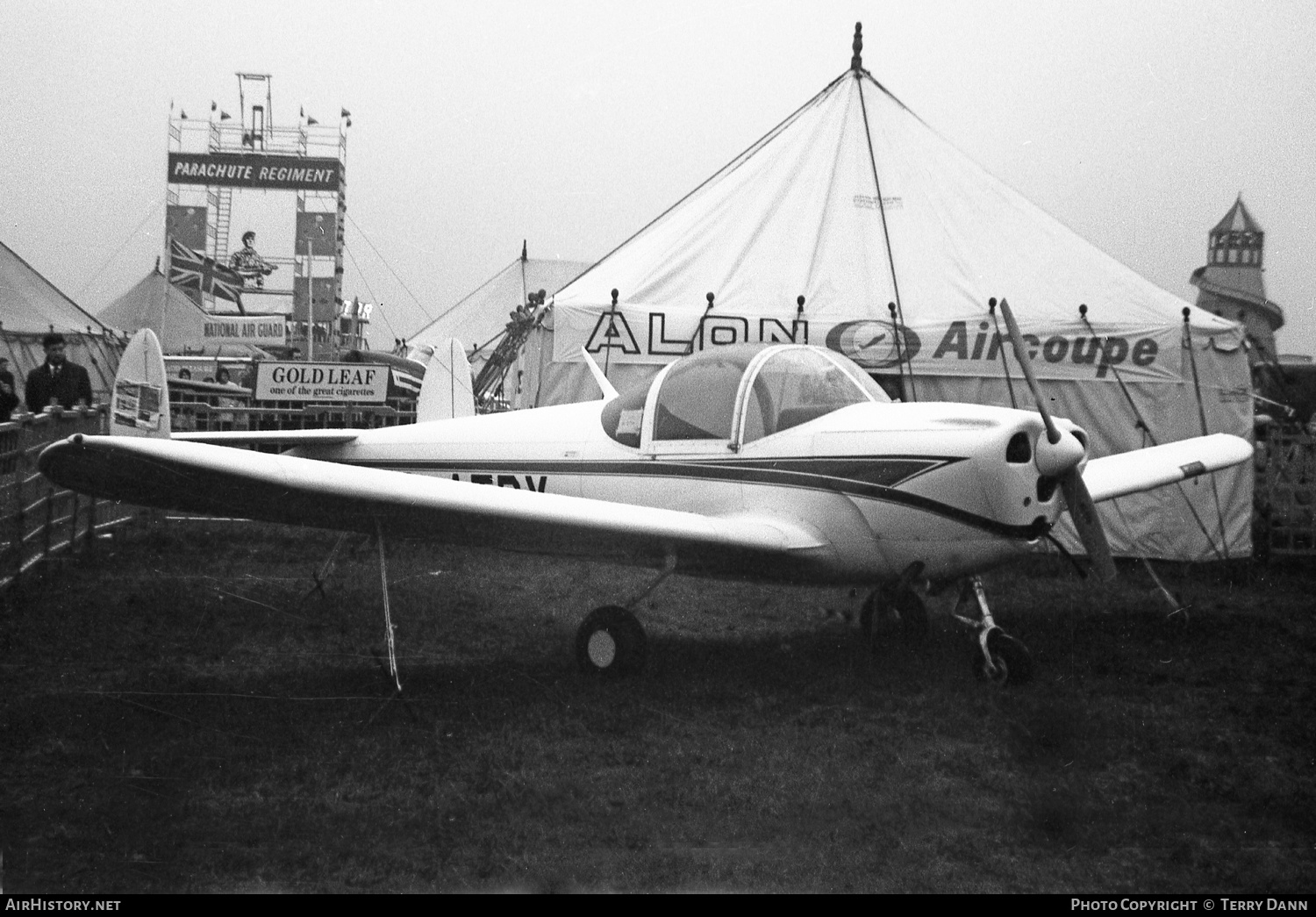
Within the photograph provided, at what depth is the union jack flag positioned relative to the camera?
2441cm

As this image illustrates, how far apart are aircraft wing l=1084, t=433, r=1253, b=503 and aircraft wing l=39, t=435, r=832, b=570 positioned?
267cm

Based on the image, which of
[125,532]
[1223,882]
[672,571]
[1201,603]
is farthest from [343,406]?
[1223,882]

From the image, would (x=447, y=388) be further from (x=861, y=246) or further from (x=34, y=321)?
(x=34, y=321)

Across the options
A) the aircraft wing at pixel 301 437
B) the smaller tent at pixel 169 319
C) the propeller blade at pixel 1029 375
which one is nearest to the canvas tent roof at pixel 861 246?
the aircraft wing at pixel 301 437

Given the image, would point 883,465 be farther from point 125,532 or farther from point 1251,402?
point 125,532

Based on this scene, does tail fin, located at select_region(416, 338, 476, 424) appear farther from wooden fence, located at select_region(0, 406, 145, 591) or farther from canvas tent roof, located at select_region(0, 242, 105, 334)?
canvas tent roof, located at select_region(0, 242, 105, 334)

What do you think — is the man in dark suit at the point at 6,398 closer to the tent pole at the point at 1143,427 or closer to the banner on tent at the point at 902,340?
the banner on tent at the point at 902,340

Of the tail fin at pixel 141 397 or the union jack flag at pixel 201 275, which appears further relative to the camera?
the union jack flag at pixel 201 275

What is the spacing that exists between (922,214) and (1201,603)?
4471 mm

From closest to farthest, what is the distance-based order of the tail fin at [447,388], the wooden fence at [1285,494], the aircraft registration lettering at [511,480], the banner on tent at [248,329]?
the aircraft registration lettering at [511,480] < the tail fin at [447,388] < the wooden fence at [1285,494] < the banner on tent at [248,329]

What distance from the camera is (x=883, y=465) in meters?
5.62

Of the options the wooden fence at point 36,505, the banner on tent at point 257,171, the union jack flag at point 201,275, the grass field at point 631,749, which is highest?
the banner on tent at point 257,171

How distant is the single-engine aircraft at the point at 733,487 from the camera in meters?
4.77

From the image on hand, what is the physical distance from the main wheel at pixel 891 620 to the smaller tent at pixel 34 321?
32.3ft
